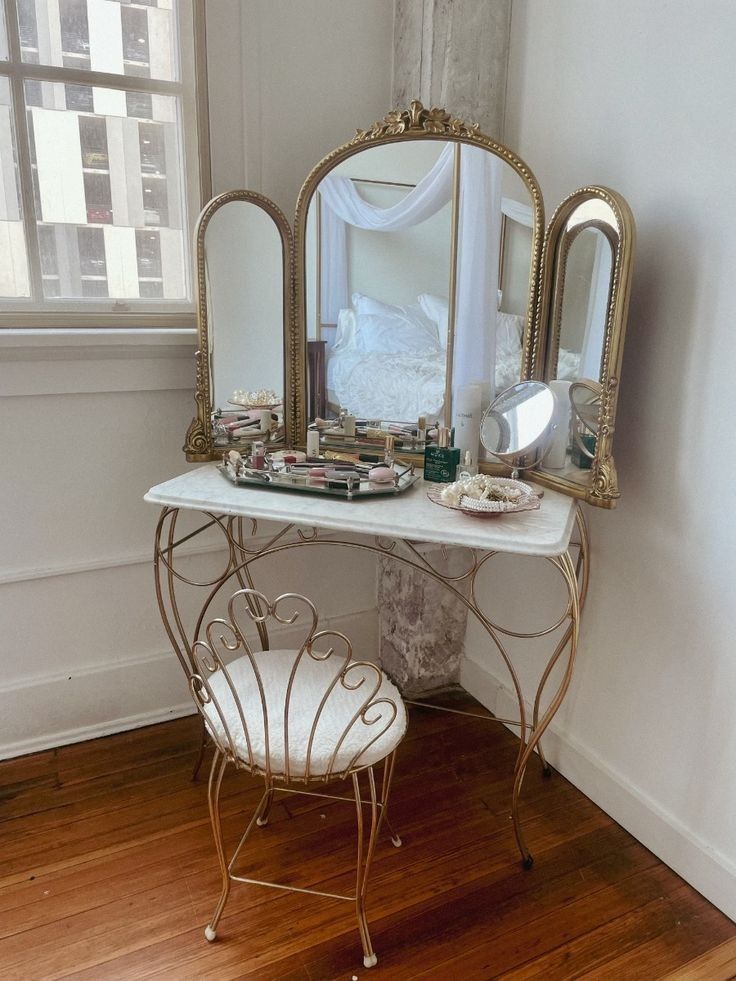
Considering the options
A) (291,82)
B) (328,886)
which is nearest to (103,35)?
(291,82)

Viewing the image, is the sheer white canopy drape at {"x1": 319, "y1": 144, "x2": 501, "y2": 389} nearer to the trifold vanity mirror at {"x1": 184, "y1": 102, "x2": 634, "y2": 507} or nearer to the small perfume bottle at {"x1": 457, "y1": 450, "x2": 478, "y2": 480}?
Result: the trifold vanity mirror at {"x1": 184, "y1": 102, "x2": 634, "y2": 507}

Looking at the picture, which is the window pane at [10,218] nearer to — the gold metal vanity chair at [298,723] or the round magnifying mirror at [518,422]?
the gold metal vanity chair at [298,723]

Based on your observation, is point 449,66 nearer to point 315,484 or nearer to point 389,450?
point 389,450

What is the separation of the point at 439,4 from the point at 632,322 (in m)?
0.96

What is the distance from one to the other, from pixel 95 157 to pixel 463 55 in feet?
3.20

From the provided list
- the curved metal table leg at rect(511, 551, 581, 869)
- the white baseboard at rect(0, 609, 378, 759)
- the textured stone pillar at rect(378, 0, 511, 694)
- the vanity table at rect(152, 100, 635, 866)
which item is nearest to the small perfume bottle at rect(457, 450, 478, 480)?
the vanity table at rect(152, 100, 635, 866)

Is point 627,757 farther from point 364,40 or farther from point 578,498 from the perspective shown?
point 364,40

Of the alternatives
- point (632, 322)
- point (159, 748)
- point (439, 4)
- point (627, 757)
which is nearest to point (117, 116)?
point (439, 4)

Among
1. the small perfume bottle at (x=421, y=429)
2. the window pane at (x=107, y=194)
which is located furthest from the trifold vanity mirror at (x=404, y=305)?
the window pane at (x=107, y=194)

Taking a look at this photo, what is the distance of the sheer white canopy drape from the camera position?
5.56 feet

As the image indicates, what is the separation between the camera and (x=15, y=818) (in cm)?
178

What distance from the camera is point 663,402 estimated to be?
61.5 inches

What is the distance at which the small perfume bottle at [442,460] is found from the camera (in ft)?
5.51

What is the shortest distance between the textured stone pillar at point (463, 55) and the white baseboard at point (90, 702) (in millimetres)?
1737
